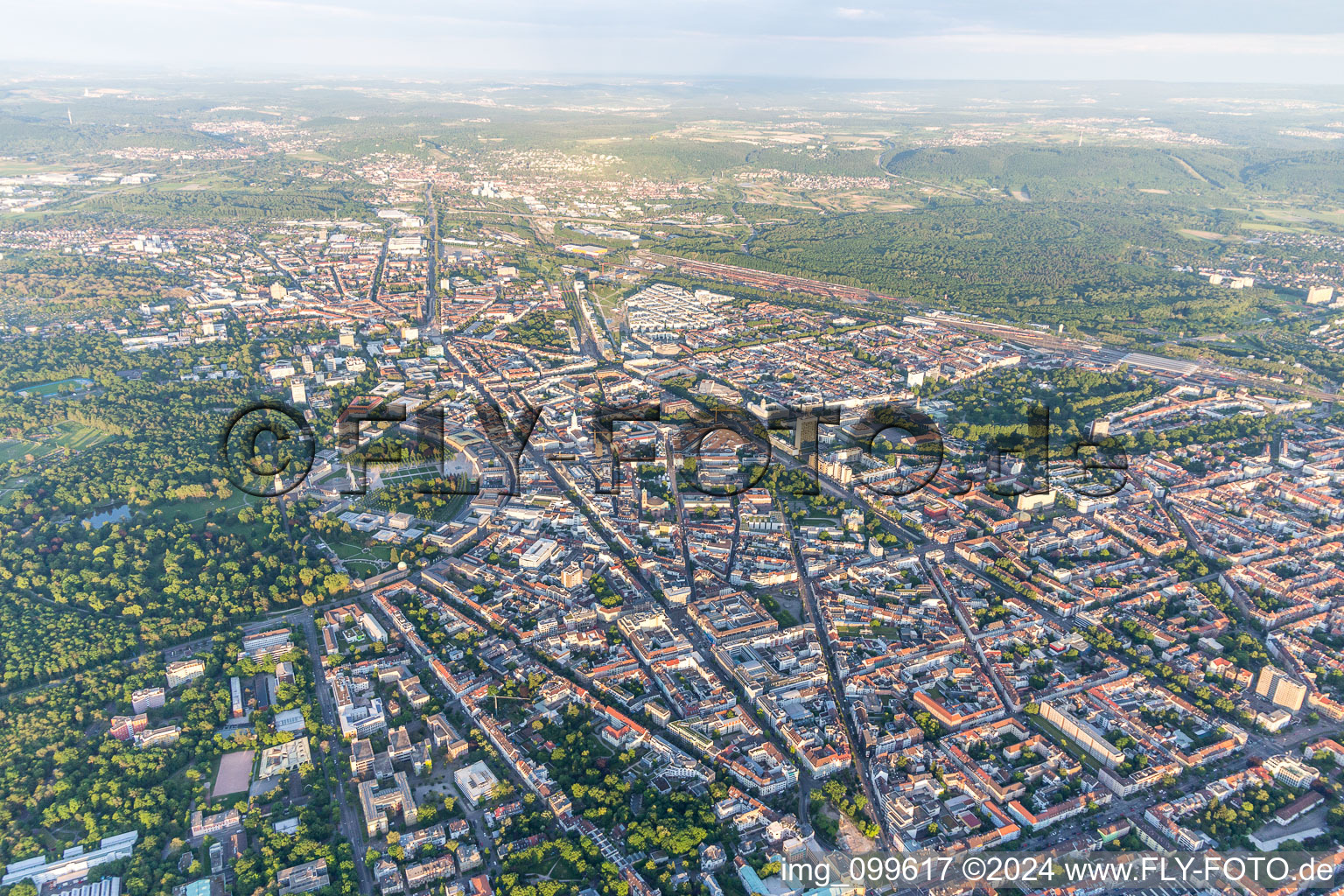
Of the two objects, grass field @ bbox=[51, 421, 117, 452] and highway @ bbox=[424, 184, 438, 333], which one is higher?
highway @ bbox=[424, 184, 438, 333]

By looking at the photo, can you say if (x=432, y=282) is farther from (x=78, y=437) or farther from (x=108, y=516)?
(x=108, y=516)

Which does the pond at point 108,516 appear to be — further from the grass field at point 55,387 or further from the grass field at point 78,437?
the grass field at point 55,387

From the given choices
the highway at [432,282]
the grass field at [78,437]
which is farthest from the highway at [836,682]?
the highway at [432,282]

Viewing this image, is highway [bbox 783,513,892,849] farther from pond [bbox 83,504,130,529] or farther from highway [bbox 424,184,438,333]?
highway [bbox 424,184,438,333]

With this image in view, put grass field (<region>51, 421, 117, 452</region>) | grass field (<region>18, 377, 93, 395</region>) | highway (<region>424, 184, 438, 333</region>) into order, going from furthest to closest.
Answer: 1. highway (<region>424, 184, 438, 333</region>)
2. grass field (<region>18, 377, 93, 395</region>)
3. grass field (<region>51, 421, 117, 452</region>)

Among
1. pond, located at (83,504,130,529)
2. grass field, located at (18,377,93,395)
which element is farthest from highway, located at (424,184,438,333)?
pond, located at (83,504,130,529)

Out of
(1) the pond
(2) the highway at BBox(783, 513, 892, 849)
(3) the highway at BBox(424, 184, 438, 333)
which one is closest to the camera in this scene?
(2) the highway at BBox(783, 513, 892, 849)

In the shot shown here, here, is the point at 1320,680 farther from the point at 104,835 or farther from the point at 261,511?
the point at 261,511

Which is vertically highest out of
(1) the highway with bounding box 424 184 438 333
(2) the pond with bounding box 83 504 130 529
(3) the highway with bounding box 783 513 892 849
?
(1) the highway with bounding box 424 184 438 333

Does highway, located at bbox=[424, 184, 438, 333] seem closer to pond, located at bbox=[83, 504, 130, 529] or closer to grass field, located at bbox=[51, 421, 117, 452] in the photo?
grass field, located at bbox=[51, 421, 117, 452]

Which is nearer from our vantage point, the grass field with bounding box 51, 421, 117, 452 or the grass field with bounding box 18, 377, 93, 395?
the grass field with bounding box 51, 421, 117, 452

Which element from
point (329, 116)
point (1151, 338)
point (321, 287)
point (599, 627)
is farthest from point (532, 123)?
point (599, 627)
